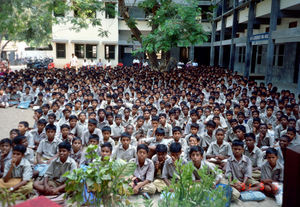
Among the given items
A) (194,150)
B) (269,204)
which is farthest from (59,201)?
(269,204)

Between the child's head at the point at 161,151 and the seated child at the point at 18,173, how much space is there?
1.86 meters

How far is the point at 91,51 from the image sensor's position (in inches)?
870

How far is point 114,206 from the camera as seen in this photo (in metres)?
2.21

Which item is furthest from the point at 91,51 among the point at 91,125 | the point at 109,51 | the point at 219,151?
the point at 219,151

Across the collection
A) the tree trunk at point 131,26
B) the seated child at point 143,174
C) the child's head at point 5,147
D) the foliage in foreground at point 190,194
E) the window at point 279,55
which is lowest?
the seated child at point 143,174

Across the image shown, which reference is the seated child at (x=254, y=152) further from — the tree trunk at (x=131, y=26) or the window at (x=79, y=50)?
the window at (x=79, y=50)

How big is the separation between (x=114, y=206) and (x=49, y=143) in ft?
10.1

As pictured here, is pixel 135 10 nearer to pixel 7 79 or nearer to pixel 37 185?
pixel 7 79

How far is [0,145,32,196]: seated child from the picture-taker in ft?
12.0

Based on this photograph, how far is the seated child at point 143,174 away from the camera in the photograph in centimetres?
396

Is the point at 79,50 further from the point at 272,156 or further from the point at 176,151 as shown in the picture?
the point at 272,156

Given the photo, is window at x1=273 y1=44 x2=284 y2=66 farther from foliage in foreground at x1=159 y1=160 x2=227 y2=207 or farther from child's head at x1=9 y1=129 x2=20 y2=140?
foliage in foreground at x1=159 y1=160 x2=227 y2=207

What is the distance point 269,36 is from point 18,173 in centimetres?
1026

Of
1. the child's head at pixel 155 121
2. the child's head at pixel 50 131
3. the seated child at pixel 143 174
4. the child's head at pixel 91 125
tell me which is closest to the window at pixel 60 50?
the child's head at pixel 91 125
